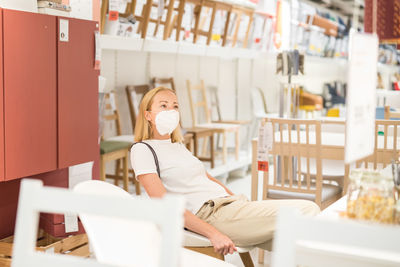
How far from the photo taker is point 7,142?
295cm

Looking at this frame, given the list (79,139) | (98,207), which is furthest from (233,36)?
(98,207)

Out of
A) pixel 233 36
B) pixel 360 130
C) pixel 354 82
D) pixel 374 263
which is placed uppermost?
pixel 233 36

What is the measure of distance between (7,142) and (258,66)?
668cm

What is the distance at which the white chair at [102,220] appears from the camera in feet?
4.51

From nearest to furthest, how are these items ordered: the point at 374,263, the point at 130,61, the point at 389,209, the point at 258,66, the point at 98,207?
the point at 98,207
the point at 374,263
the point at 389,209
the point at 130,61
the point at 258,66

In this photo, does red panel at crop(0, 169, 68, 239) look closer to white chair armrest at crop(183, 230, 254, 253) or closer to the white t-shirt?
the white t-shirt

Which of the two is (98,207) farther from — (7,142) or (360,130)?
(7,142)

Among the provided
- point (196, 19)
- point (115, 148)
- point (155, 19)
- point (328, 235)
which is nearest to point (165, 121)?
point (328, 235)

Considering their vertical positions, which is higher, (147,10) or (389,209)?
(147,10)

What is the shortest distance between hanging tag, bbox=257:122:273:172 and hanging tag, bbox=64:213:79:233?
1225mm

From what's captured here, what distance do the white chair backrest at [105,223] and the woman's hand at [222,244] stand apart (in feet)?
2.27

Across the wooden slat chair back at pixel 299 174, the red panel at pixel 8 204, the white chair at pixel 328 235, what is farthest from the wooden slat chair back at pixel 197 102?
the white chair at pixel 328 235

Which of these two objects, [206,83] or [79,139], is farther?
[206,83]

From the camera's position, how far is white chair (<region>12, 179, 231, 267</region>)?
1375 millimetres
